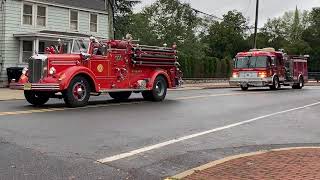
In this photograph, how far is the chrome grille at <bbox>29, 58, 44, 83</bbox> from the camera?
16.3 metres

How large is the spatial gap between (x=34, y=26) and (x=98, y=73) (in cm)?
1733

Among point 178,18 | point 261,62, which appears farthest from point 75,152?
point 178,18

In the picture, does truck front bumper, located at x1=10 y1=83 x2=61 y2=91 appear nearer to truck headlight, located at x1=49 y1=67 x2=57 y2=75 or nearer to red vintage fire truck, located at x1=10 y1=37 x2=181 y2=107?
red vintage fire truck, located at x1=10 y1=37 x2=181 y2=107

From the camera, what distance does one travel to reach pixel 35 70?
1644 cm

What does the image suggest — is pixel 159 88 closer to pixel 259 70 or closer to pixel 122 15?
pixel 259 70

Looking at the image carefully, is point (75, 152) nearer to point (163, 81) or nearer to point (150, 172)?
point (150, 172)

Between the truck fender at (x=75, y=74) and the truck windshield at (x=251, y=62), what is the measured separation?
58.3 ft

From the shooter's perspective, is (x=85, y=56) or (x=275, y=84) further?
(x=275, y=84)

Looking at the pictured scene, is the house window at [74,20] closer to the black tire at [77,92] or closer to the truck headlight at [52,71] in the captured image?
the black tire at [77,92]

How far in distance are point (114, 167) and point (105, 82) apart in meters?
10.4

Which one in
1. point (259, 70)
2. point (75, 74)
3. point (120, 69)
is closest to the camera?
point (75, 74)

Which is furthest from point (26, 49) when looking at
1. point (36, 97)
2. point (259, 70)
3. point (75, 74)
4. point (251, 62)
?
point (75, 74)

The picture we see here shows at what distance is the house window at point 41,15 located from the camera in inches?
1335

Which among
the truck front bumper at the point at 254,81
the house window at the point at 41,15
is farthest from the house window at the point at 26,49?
the truck front bumper at the point at 254,81
